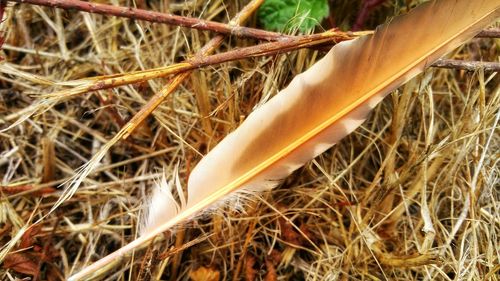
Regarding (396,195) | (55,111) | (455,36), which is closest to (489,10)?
(455,36)

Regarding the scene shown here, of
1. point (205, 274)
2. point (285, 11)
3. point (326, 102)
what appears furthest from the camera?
point (285, 11)

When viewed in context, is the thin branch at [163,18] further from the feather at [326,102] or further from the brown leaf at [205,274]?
the brown leaf at [205,274]

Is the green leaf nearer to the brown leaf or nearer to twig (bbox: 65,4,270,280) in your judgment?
twig (bbox: 65,4,270,280)

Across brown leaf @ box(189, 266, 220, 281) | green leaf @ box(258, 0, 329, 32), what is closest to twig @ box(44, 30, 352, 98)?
green leaf @ box(258, 0, 329, 32)

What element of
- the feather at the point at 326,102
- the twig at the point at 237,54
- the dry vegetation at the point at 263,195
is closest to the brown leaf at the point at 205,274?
the dry vegetation at the point at 263,195

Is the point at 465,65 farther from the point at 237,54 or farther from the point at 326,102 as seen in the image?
the point at 237,54

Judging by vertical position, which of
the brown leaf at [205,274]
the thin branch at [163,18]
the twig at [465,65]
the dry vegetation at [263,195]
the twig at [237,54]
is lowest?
the brown leaf at [205,274]

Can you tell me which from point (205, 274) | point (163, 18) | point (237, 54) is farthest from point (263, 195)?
point (163, 18)
